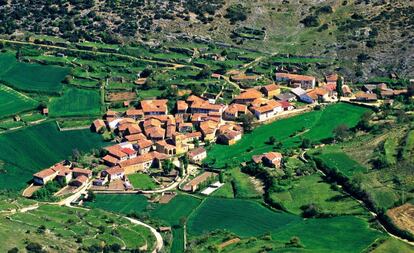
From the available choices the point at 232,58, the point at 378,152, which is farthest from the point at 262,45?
the point at 378,152

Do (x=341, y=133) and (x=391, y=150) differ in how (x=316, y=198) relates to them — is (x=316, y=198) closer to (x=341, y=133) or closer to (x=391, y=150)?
(x=391, y=150)

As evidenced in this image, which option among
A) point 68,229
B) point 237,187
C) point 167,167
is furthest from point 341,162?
point 68,229

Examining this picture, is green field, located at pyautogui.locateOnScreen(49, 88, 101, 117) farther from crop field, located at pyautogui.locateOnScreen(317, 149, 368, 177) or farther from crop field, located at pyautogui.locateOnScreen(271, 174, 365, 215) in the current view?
crop field, located at pyautogui.locateOnScreen(271, 174, 365, 215)

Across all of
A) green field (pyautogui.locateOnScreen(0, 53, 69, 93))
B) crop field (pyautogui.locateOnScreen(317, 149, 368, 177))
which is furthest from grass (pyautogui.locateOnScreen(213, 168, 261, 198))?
green field (pyautogui.locateOnScreen(0, 53, 69, 93))

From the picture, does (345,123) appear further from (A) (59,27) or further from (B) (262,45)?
(A) (59,27)

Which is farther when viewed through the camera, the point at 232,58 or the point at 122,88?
the point at 232,58
